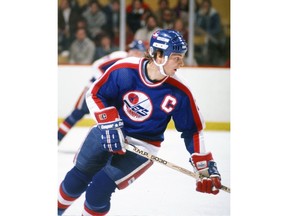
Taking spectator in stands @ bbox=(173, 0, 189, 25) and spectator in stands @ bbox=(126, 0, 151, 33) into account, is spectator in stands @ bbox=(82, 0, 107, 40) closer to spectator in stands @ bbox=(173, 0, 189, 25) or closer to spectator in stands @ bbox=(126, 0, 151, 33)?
spectator in stands @ bbox=(126, 0, 151, 33)

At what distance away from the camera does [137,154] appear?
2.84 meters

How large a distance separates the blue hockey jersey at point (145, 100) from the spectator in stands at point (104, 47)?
192 cm

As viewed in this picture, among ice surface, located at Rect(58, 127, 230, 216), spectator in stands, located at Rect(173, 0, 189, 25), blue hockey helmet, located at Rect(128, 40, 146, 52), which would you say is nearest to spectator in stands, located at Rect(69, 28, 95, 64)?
blue hockey helmet, located at Rect(128, 40, 146, 52)

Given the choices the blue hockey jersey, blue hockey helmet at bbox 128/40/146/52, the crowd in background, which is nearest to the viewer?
the blue hockey jersey

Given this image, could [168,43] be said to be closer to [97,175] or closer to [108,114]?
[108,114]

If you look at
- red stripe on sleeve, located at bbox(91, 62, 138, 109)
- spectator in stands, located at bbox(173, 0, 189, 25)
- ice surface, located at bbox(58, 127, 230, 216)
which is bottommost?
ice surface, located at bbox(58, 127, 230, 216)

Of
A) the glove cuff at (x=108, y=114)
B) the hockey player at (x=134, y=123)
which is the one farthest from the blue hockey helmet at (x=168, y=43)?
the glove cuff at (x=108, y=114)

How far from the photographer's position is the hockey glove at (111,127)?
2736 millimetres

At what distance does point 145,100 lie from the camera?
108 inches

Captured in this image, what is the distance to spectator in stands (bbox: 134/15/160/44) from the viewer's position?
3724 millimetres

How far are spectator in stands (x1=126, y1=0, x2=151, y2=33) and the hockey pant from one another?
3.79ft
